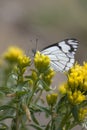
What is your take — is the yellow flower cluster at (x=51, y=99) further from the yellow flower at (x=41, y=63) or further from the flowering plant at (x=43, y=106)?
the yellow flower at (x=41, y=63)

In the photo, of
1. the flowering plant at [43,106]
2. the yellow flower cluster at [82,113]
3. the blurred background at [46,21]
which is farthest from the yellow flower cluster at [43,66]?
the blurred background at [46,21]

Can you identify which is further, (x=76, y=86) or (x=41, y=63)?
(x=41, y=63)

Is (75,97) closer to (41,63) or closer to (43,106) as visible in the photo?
(43,106)

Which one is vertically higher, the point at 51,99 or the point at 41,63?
the point at 41,63

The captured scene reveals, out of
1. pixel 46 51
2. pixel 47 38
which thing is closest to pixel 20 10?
pixel 47 38

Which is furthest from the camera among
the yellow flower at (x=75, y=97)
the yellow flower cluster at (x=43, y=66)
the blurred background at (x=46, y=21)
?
the blurred background at (x=46, y=21)

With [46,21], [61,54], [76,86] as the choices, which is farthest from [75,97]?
[46,21]
